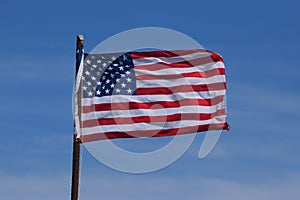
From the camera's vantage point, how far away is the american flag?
28.8 m

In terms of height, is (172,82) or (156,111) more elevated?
(172,82)

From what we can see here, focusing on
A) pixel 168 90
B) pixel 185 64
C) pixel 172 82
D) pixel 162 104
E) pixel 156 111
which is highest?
pixel 185 64

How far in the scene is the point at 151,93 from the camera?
29.8 metres

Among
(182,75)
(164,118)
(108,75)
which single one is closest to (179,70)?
(182,75)

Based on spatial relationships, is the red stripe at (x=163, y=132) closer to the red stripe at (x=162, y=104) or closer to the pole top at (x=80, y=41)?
the red stripe at (x=162, y=104)

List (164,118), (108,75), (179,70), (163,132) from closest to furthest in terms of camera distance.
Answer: (163,132), (164,118), (108,75), (179,70)

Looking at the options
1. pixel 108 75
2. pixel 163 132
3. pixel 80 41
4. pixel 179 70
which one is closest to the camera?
pixel 80 41

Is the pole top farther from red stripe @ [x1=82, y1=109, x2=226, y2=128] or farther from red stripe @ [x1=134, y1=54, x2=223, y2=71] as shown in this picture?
red stripe @ [x1=134, y1=54, x2=223, y2=71]

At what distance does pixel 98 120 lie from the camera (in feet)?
93.8

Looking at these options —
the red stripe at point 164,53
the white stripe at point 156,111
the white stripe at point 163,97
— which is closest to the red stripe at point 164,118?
the white stripe at point 156,111

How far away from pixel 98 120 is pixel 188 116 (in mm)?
3118

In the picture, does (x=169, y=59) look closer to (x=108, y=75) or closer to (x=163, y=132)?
(x=108, y=75)

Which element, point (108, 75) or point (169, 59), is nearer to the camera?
point (108, 75)

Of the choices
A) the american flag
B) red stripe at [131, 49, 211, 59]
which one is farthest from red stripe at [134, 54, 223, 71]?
red stripe at [131, 49, 211, 59]
